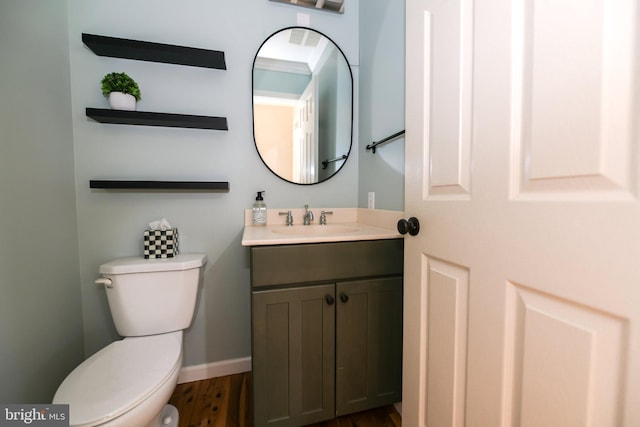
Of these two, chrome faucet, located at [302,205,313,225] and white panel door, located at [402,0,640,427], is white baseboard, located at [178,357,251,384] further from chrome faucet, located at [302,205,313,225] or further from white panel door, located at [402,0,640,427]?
white panel door, located at [402,0,640,427]

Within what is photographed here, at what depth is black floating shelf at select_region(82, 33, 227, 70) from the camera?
3.95 ft

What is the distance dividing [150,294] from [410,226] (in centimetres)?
119

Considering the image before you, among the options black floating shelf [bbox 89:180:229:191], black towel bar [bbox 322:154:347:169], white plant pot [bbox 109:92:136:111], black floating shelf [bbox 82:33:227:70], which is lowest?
black floating shelf [bbox 89:180:229:191]

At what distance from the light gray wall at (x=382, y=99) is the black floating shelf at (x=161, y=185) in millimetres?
826

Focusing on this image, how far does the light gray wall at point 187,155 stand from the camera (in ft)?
4.34

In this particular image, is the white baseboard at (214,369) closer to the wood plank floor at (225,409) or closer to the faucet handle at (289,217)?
the wood plank floor at (225,409)

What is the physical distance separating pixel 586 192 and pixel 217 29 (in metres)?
1.72

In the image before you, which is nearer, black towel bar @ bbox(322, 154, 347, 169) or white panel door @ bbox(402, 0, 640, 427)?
white panel door @ bbox(402, 0, 640, 427)

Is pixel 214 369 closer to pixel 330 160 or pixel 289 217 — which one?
pixel 289 217

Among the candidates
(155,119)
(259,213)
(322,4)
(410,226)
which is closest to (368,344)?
(410,226)

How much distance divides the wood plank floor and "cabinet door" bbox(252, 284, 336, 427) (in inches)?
9.2

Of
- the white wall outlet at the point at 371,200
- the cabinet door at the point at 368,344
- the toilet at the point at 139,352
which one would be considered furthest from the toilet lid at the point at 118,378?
the white wall outlet at the point at 371,200

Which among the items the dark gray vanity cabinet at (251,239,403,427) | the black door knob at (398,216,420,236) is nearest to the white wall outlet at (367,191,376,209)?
the dark gray vanity cabinet at (251,239,403,427)

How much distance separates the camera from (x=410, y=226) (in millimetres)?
921
